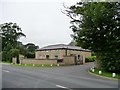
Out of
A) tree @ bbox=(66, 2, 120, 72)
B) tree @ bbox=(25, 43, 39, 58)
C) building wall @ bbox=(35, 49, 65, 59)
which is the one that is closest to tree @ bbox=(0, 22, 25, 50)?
tree @ bbox=(25, 43, 39, 58)

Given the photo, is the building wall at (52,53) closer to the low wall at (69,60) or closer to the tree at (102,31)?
the low wall at (69,60)

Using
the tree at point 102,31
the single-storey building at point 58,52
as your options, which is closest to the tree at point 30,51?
the single-storey building at point 58,52

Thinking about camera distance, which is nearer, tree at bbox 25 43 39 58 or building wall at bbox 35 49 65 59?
building wall at bbox 35 49 65 59

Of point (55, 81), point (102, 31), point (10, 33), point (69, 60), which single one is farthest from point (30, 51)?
point (55, 81)

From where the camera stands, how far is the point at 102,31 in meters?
31.9

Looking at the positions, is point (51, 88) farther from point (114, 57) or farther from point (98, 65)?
point (98, 65)

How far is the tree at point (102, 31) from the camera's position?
30.5m

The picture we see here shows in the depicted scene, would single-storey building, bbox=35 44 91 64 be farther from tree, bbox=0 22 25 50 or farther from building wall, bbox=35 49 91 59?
tree, bbox=0 22 25 50

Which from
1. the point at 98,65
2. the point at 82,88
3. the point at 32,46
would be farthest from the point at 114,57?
the point at 32,46

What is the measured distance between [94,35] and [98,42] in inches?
48.5

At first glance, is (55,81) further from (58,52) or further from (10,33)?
(10,33)

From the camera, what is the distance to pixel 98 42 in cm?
3288

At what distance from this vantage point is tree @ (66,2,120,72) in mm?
30516

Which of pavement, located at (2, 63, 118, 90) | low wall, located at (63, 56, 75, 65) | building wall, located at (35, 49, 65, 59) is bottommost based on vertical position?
Result: pavement, located at (2, 63, 118, 90)
